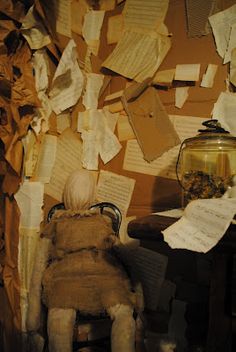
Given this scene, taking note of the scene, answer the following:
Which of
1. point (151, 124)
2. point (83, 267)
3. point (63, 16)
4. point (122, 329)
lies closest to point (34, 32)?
point (63, 16)

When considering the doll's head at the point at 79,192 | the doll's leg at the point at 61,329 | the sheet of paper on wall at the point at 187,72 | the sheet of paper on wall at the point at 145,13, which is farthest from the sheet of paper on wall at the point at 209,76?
the doll's leg at the point at 61,329

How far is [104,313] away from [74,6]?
4.44 feet

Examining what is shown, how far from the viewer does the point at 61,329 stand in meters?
1.23

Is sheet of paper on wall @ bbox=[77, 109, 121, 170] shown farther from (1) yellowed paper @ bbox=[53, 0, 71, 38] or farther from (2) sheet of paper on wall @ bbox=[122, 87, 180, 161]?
(1) yellowed paper @ bbox=[53, 0, 71, 38]

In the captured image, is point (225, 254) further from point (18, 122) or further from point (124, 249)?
point (18, 122)

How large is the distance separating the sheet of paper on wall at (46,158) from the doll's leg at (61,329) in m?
0.60

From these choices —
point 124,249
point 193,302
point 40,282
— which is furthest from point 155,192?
point 40,282

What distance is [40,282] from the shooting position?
4.53ft

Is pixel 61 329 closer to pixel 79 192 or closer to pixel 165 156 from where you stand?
pixel 79 192

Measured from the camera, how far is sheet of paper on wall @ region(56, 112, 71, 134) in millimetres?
1671

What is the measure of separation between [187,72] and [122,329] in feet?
3.35

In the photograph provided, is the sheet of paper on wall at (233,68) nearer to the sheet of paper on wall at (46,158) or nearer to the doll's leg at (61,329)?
the sheet of paper on wall at (46,158)

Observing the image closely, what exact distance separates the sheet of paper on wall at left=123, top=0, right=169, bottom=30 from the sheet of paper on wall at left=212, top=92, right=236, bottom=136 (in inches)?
18.0

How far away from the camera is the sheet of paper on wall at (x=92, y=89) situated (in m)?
1.72
